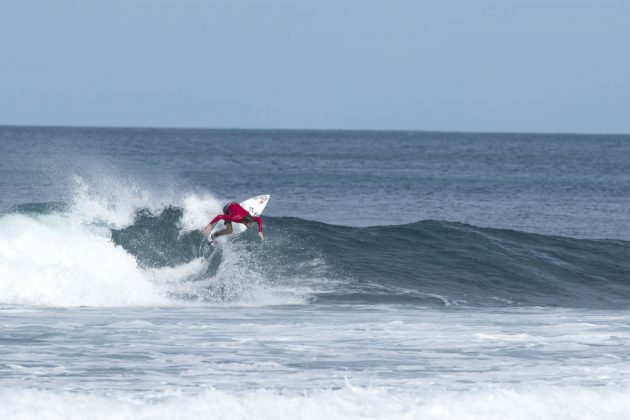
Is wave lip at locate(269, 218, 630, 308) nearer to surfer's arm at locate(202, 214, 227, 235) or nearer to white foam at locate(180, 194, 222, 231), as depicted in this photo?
white foam at locate(180, 194, 222, 231)

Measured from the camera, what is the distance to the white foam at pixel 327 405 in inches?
367

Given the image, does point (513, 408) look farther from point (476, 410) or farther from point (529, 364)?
point (529, 364)

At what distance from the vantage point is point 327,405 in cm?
959

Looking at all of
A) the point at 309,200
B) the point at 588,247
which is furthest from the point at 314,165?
the point at 588,247

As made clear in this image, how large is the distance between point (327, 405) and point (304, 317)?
17.8 ft

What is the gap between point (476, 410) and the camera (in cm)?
958

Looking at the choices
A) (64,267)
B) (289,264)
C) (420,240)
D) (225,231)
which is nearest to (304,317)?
(225,231)

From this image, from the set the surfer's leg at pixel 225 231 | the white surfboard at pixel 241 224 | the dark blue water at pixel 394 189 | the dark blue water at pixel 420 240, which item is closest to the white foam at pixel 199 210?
the dark blue water at pixel 420 240

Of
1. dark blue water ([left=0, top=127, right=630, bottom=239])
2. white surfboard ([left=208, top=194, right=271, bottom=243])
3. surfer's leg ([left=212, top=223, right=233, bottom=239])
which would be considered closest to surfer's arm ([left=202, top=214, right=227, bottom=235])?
surfer's leg ([left=212, top=223, right=233, bottom=239])

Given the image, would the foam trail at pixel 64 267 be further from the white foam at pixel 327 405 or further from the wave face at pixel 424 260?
the white foam at pixel 327 405

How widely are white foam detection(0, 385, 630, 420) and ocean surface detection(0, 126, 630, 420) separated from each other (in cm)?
2

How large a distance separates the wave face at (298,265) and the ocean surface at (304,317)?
6 cm

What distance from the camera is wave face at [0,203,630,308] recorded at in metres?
17.0

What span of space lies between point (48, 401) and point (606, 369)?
657 centimetres
